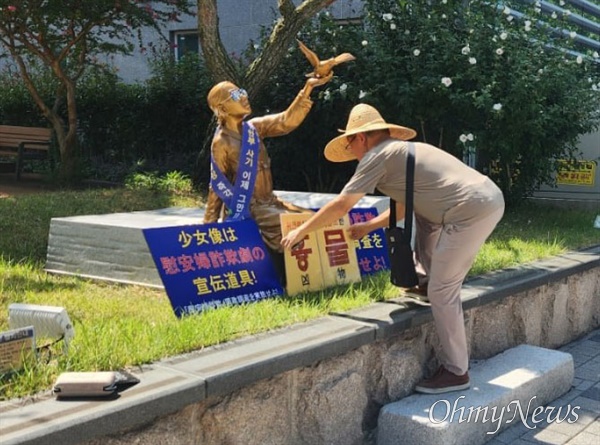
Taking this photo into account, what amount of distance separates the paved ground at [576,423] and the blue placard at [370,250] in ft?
5.29

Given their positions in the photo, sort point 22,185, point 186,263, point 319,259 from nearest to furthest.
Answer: point 186,263, point 319,259, point 22,185

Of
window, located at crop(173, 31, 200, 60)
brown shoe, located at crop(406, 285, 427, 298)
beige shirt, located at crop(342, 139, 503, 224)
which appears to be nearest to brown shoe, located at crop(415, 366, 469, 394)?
brown shoe, located at crop(406, 285, 427, 298)

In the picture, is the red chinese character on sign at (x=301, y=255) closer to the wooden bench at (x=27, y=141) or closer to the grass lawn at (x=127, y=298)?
the grass lawn at (x=127, y=298)

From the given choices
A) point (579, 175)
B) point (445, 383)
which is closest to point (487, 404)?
point (445, 383)

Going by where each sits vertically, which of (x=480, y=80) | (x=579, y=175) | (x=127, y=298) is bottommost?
(x=127, y=298)

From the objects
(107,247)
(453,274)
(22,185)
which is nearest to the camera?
(453,274)

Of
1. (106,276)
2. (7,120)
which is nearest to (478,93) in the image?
(106,276)

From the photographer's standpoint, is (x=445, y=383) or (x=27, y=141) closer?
(x=445, y=383)

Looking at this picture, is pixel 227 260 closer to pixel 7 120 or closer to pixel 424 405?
pixel 424 405

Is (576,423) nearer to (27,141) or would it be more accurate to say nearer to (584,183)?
(584,183)

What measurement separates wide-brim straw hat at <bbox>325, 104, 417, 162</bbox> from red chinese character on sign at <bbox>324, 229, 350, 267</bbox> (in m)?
0.69

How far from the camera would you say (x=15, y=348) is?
3.04 m

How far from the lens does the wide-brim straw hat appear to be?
13.5 ft

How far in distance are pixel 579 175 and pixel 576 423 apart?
7.83 meters
